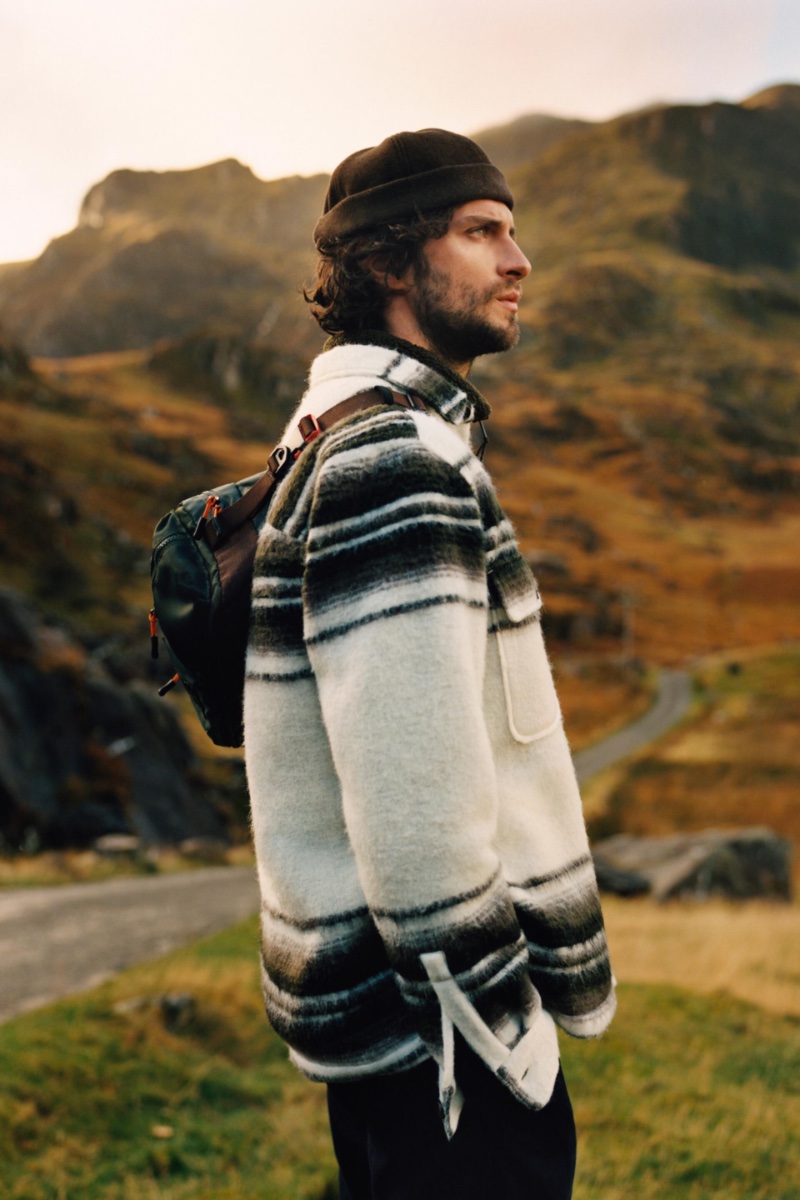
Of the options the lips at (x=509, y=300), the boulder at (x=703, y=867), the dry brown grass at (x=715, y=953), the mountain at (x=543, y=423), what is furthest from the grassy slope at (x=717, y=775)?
the lips at (x=509, y=300)

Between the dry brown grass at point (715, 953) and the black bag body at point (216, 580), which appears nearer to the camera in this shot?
the black bag body at point (216, 580)

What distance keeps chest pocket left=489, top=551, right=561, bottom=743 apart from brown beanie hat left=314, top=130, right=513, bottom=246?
82cm

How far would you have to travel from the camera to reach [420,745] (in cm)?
155

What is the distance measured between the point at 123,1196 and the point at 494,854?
3080 mm

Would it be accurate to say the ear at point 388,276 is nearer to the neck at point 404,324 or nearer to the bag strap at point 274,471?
the neck at point 404,324

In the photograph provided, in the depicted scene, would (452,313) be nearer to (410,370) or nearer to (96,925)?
(410,370)

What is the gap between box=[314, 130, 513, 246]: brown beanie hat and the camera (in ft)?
6.88

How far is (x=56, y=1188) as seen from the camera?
3.69 m

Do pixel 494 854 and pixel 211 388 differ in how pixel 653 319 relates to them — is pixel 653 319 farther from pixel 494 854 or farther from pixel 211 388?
pixel 494 854

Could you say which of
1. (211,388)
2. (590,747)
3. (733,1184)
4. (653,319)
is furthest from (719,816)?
(653,319)

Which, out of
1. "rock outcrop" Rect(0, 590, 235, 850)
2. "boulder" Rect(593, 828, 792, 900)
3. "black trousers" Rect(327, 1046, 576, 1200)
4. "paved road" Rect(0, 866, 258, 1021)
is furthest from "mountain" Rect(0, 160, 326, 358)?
"black trousers" Rect(327, 1046, 576, 1200)

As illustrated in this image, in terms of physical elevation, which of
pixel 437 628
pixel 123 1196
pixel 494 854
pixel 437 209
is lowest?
pixel 123 1196

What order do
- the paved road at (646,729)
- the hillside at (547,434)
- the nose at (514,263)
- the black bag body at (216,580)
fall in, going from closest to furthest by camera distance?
the black bag body at (216,580) < the nose at (514,263) < the paved road at (646,729) < the hillside at (547,434)

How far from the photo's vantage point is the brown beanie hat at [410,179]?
2098 mm
